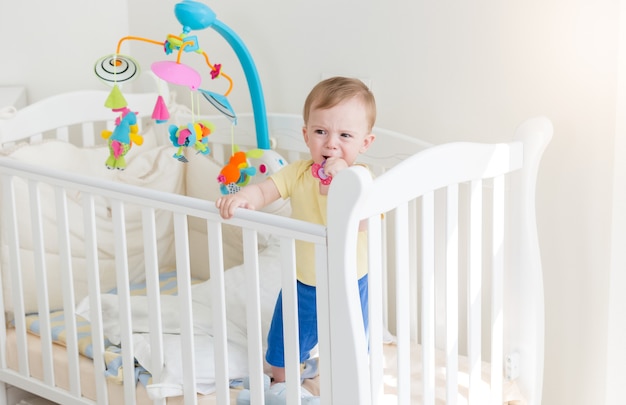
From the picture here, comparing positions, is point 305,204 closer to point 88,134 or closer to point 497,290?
point 497,290

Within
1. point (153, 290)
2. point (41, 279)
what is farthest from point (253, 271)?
point (41, 279)

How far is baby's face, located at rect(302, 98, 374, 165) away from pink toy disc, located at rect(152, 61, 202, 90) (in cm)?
29

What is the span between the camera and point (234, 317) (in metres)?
2.02

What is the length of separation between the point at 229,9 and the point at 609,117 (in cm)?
119

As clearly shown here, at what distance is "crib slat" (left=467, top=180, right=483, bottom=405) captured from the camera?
1.65 m

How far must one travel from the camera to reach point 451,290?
160 cm

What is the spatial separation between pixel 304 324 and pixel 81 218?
81 cm

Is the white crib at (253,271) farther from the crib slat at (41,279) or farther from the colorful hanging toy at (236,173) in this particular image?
the colorful hanging toy at (236,173)

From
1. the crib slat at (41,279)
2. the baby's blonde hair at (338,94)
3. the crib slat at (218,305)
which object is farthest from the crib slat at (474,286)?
the crib slat at (41,279)

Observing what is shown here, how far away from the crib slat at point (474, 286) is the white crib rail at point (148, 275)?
35 centimetres

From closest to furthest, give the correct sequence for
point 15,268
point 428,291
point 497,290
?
point 428,291 → point 497,290 → point 15,268

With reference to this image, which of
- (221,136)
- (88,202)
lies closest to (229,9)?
(221,136)

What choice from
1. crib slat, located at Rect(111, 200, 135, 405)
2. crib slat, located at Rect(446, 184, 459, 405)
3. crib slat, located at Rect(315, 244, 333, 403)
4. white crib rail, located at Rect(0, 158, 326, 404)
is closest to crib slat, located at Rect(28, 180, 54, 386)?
white crib rail, located at Rect(0, 158, 326, 404)

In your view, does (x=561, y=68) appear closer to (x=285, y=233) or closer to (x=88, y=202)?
(x=285, y=233)
